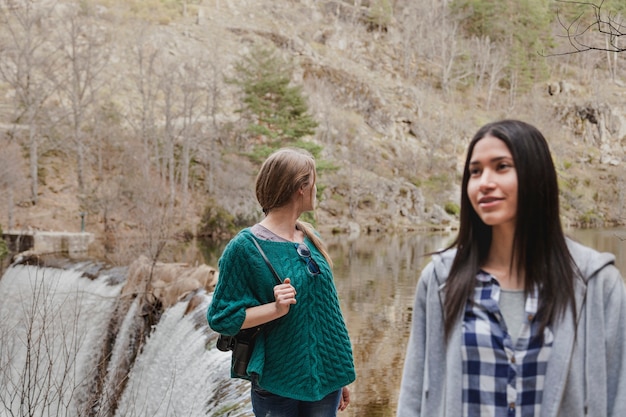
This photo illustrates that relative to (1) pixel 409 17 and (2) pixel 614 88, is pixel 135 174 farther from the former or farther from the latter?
(1) pixel 409 17

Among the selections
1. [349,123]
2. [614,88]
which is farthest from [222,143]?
[614,88]

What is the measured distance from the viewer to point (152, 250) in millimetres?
9945

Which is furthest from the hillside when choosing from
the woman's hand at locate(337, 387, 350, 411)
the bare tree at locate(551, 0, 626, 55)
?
the woman's hand at locate(337, 387, 350, 411)

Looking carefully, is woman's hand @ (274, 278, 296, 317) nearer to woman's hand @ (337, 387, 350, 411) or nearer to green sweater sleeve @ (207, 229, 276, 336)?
green sweater sleeve @ (207, 229, 276, 336)

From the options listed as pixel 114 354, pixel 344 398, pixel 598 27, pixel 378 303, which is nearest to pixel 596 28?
pixel 598 27

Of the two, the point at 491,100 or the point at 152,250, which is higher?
the point at 491,100

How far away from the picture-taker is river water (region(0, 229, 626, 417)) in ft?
12.3

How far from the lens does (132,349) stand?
26.9 feet

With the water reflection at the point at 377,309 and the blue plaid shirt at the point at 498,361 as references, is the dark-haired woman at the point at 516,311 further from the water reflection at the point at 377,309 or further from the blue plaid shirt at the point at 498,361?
the water reflection at the point at 377,309

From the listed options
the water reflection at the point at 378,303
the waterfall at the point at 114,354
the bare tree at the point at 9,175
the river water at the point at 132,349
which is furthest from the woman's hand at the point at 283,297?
the bare tree at the point at 9,175

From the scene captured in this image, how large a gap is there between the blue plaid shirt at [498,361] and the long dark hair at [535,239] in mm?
28

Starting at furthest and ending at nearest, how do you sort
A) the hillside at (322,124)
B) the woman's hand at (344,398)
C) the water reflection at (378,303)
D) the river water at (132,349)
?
1. the hillside at (322,124)
2. the water reflection at (378,303)
3. the river water at (132,349)
4. the woman's hand at (344,398)

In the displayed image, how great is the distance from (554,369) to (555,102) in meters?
47.5

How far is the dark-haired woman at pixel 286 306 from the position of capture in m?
1.91
